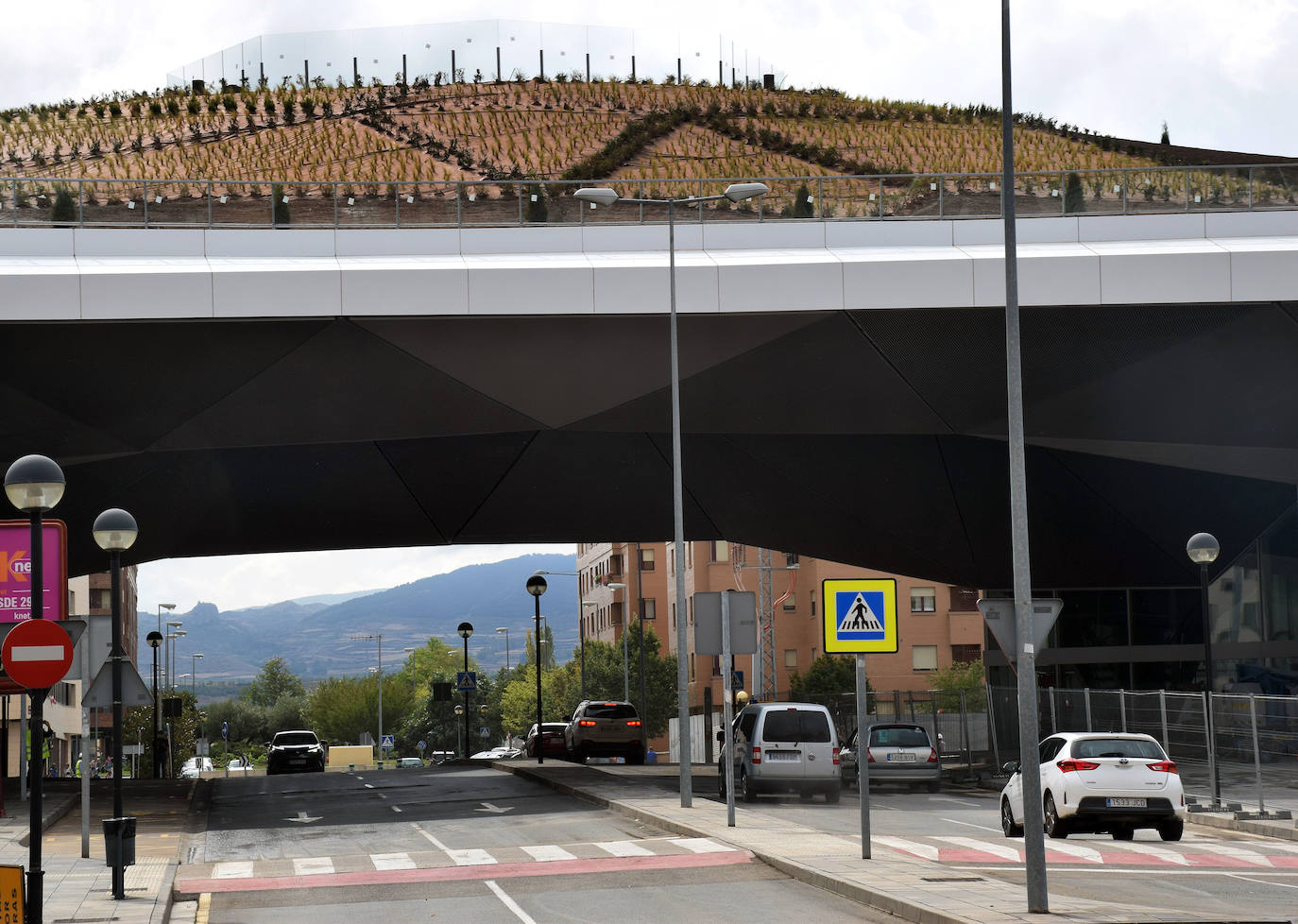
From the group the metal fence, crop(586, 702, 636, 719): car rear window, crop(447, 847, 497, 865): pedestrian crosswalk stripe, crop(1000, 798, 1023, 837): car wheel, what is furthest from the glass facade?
crop(447, 847, 497, 865): pedestrian crosswalk stripe

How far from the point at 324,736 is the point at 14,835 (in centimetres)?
14141

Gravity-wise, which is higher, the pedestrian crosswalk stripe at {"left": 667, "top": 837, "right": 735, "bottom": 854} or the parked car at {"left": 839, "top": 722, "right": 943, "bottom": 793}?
the pedestrian crosswalk stripe at {"left": 667, "top": 837, "right": 735, "bottom": 854}

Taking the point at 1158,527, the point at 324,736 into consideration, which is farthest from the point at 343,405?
the point at 324,736

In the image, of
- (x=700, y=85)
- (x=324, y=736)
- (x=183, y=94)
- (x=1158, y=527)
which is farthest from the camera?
(x=324, y=736)

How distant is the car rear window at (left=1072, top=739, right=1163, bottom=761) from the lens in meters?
19.5

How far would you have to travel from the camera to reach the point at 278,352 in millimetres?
31562

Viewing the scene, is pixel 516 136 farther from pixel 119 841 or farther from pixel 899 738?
pixel 119 841

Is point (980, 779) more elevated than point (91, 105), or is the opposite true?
point (91, 105)

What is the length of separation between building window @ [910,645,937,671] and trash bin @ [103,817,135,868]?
76.6 meters

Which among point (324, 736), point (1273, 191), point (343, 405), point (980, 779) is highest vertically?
point (1273, 191)

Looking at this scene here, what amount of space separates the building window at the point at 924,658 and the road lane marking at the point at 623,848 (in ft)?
235

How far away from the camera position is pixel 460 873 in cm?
1661

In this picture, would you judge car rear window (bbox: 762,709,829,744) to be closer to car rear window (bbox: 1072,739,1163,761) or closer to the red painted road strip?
car rear window (bbox: 1072,739,1163,761)

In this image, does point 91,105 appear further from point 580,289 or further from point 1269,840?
point 1269,840
